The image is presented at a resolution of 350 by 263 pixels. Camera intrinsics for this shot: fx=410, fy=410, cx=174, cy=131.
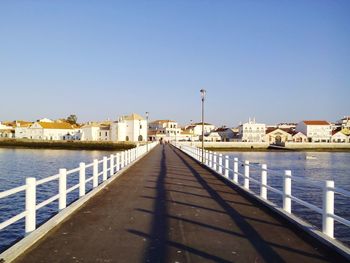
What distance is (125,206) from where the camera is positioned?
440 inches

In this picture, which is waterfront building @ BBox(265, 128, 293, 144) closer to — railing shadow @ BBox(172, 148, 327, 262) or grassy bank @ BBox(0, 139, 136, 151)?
grassy bank @ BBox(0, 139, 136, 151)

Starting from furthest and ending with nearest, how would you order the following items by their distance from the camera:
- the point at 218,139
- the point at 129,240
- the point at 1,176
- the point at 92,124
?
1. the point at 218,139
2. the point at 92,124
3. the point at 1,176
4. the point at 129,240

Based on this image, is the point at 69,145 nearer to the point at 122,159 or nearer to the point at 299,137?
the point at 299,137

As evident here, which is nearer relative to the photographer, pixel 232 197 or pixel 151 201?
pixel 151 201

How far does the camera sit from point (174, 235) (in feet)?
25.4

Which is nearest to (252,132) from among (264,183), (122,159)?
(122,159)

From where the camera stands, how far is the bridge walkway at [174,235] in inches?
253

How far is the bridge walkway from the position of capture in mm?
6426

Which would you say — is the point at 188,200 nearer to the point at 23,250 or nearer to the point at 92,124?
the point at 23,250

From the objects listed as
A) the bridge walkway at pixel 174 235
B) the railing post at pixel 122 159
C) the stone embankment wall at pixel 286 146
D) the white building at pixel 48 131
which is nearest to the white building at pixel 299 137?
the stone embankment wall at pixel 286 146

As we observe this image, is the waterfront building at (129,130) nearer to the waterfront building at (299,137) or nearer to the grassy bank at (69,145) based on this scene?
the grassy bank at (69,145)

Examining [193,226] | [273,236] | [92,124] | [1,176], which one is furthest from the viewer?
[92,124]

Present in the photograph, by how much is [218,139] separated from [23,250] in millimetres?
165255

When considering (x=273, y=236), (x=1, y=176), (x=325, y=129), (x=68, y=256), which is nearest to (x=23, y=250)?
(x=68, y=256)
